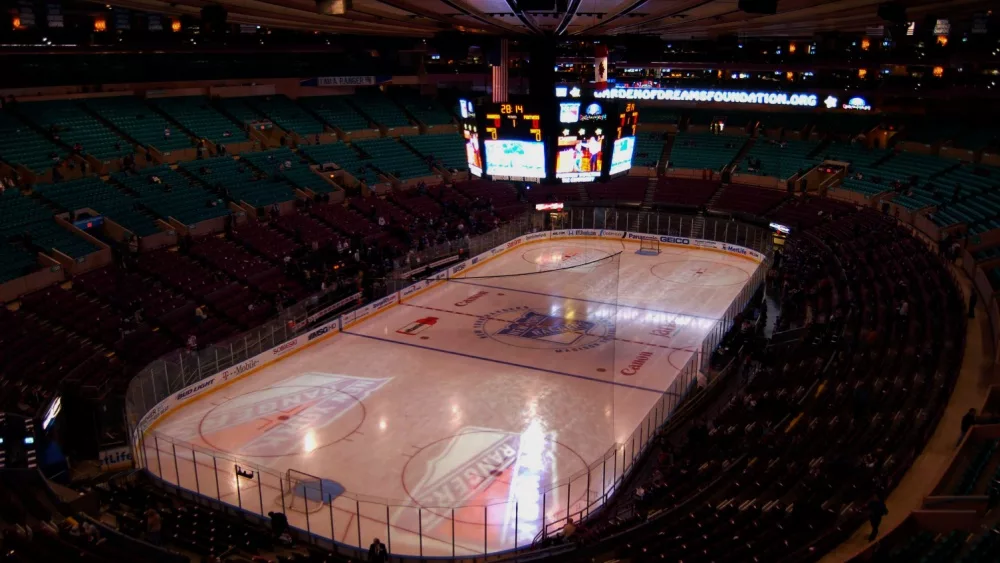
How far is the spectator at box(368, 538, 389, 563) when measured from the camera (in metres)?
12.2

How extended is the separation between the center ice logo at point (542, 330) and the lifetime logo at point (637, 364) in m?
1.40

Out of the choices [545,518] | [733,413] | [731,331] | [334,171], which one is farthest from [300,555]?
[334,171]

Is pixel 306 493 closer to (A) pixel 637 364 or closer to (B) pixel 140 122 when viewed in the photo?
(A) pixel 637 364

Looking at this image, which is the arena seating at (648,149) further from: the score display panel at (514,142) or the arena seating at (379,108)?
the score display panel at (514,142)

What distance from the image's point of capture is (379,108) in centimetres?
4791

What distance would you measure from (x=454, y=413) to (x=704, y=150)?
33.5 metres

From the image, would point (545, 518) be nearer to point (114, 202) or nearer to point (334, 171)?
point (114, 202)

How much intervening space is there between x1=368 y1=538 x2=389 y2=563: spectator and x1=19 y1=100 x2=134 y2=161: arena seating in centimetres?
2618

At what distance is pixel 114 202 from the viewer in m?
29.0

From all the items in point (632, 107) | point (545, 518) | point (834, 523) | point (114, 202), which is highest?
point (632, 107)

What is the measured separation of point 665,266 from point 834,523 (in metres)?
22.5

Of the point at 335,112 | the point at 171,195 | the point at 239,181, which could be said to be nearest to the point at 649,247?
the point at 239,181

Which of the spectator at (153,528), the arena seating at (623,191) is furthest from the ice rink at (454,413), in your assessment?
the arena seating at (623,191)

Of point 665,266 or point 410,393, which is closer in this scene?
point 410,393
